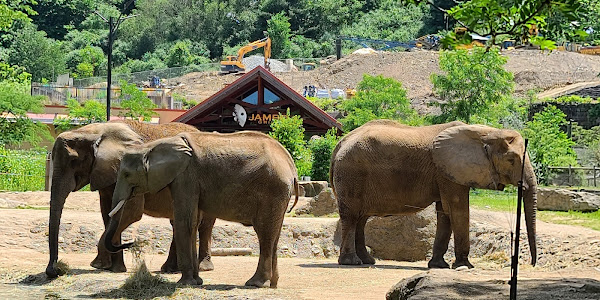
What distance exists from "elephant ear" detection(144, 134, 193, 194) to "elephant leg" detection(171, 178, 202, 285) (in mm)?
169

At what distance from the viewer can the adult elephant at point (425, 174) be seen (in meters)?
18.6

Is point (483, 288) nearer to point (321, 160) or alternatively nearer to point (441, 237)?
point (441, 237)

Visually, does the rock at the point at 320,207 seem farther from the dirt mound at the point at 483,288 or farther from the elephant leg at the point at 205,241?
the dirt mound at the point at 483,288

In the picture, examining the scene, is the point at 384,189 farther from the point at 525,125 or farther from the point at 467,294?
the point at 525,125

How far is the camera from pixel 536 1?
11.6 m

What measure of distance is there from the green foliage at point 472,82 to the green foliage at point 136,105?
1326cm

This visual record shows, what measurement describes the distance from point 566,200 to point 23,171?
17750 mm

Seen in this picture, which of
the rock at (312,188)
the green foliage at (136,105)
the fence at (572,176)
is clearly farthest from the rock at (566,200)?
the green foliage at (136,105)

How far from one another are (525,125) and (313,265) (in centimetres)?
3314

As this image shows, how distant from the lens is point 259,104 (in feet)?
154

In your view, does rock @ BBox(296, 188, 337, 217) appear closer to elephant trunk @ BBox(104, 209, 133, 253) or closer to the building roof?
elephant trunk @ BBox(104, 209, 133, 253)

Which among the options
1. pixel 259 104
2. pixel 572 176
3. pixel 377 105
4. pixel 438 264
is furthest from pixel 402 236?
pixel 377 105

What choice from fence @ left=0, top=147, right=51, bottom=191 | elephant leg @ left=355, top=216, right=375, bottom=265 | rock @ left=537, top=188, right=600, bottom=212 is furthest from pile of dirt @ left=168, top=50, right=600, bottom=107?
elephant leg @ left=355, top=216, right=375, bottom=265

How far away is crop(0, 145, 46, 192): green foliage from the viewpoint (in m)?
34.6
